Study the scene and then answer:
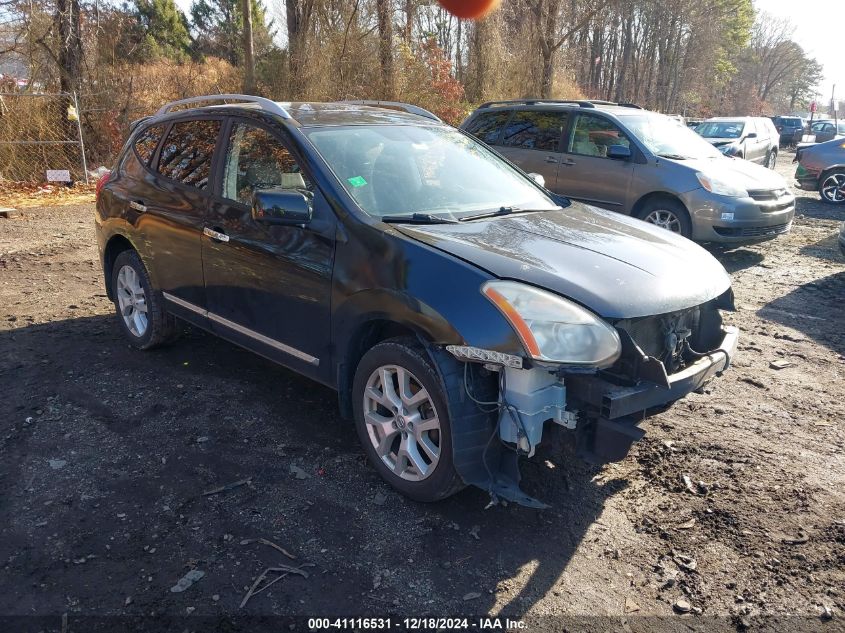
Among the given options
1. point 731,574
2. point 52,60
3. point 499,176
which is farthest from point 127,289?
point 52,60

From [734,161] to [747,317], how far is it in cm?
387

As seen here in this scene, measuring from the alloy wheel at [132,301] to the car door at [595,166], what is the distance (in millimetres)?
5937

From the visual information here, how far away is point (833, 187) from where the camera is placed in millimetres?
14414

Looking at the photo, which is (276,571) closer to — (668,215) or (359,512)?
(359,512)

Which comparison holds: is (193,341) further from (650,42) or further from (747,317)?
(650,42)

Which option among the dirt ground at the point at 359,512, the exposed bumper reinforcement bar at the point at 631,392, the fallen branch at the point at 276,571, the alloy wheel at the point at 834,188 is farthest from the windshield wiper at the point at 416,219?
the alloy wheel at the point at 834,188

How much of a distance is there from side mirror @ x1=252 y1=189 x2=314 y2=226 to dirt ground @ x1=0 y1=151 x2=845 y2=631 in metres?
1.31

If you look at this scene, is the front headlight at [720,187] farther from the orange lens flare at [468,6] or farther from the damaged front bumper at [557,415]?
the orange lens flare at [468,6]

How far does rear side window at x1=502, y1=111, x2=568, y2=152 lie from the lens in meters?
9.52

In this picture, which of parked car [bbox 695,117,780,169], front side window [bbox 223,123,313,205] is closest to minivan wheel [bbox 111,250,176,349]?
front side window [bbox 223,123,313,205]

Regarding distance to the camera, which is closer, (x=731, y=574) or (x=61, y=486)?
(x=731, y=574)

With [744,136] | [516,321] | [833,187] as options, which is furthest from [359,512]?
[744,136]

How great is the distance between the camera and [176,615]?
2621mm

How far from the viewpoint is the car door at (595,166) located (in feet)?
29.4
